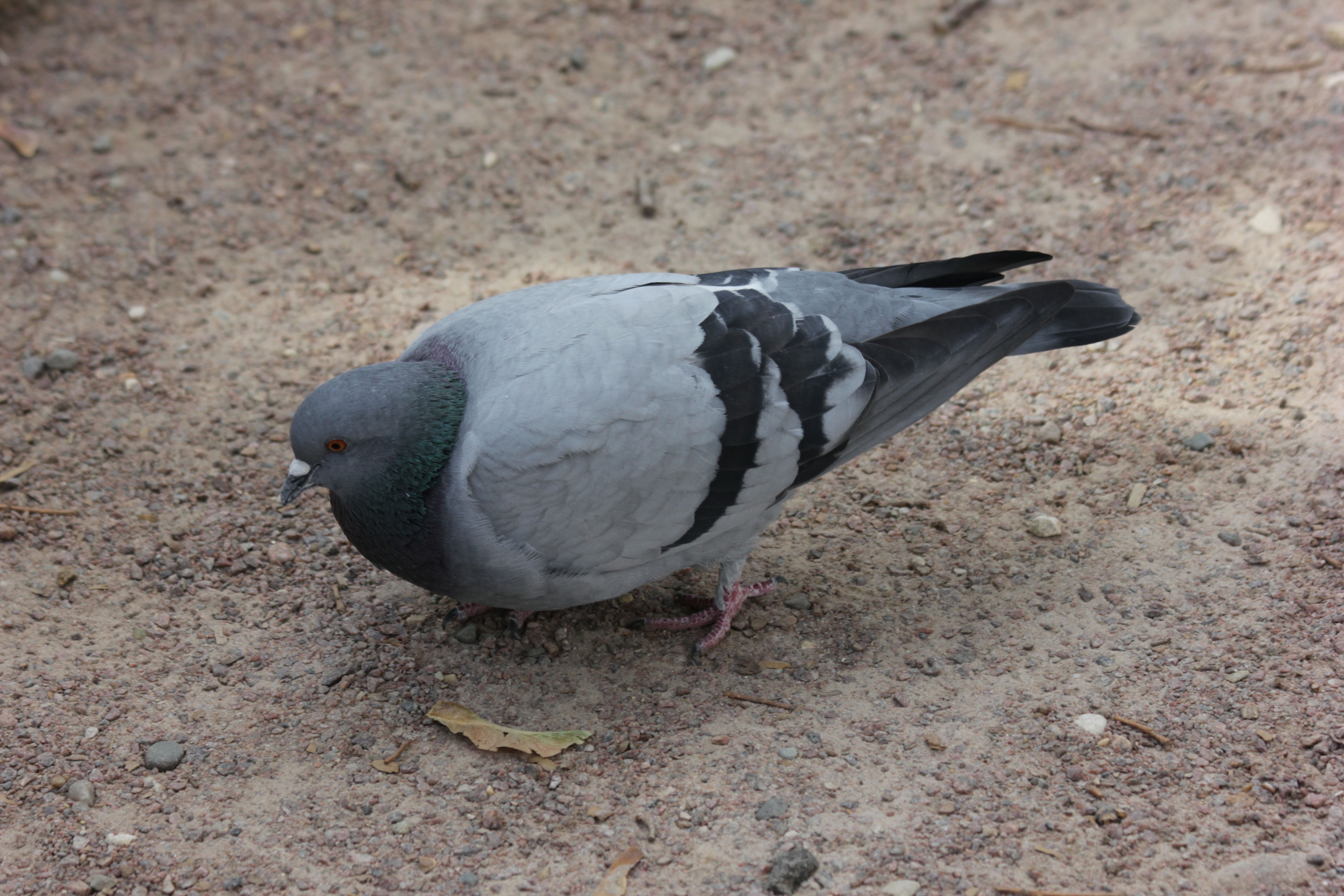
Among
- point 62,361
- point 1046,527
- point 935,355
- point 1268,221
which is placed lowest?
point 62,361

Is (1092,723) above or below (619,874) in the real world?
above

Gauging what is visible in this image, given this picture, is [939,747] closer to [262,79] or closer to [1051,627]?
[1051,627]

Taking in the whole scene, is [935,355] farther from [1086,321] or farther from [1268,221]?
[1268,221]

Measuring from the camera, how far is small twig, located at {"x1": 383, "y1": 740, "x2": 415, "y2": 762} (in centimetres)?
382

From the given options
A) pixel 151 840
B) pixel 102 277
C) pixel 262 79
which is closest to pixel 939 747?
pixel 151 840

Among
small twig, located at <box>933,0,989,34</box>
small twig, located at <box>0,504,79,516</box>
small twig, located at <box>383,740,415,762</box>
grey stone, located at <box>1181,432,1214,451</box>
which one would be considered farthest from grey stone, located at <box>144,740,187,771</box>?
small twig, located at <box>933,0,989,34</box>

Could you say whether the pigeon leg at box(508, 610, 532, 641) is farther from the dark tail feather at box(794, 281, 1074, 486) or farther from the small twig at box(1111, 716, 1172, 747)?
the small twig at box(1111, 716, 1172, 747)

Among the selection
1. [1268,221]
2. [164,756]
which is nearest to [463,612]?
[164,756]

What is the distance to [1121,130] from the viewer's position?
6.68 m

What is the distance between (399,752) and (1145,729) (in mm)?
2653

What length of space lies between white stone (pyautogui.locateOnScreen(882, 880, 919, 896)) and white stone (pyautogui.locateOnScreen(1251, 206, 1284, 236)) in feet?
14.2

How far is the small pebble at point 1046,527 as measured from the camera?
469cm

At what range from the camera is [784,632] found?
443 centimetres

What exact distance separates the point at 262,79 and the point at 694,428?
17.4ft
